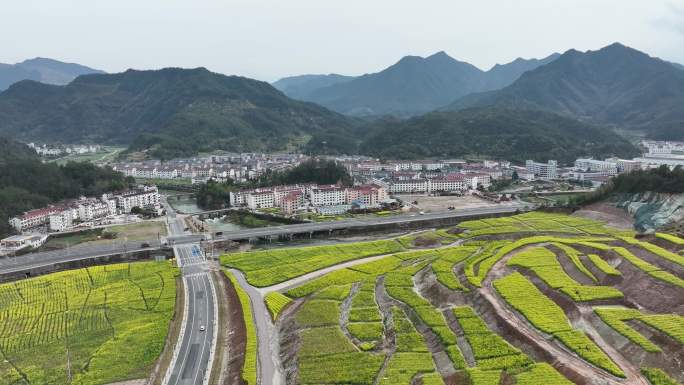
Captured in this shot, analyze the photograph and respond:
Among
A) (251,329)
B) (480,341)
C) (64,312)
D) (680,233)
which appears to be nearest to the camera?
(480,341)

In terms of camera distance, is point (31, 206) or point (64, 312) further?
point (31, 206)

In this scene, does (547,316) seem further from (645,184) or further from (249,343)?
(645,184)

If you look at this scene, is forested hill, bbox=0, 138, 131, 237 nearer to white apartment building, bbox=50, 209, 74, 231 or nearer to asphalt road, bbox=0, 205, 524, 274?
white apartment building, bbox=50, 209, 74, 231

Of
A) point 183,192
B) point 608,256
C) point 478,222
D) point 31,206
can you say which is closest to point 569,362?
point 608,256

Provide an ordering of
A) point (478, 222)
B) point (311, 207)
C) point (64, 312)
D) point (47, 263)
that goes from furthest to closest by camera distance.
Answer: point (311, 207) < point (478, 222) < point (47, 263) < point (64, 312)

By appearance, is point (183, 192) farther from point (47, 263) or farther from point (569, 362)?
point (569, 362)

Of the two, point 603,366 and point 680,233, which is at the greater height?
point 680,233

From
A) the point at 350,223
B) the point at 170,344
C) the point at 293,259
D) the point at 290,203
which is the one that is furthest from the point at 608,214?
the point at 170,344
